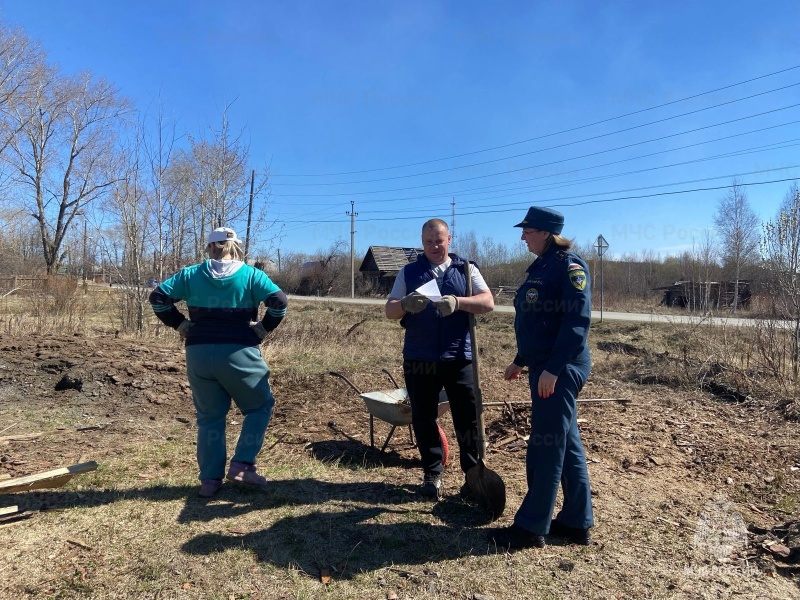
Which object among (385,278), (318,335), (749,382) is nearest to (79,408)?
(318,335)

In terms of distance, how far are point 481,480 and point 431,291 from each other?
1205 mm

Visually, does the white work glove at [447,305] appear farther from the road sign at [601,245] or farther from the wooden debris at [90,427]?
the road sign at [601,245]

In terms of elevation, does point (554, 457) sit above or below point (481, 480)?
above

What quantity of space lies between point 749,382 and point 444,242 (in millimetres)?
5411

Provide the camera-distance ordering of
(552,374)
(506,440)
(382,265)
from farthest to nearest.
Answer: (382,265)
(506,440)
(552,374)

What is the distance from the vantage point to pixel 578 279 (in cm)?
275

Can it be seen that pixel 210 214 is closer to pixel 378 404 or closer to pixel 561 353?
pixel 378 404

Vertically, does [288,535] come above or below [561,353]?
below

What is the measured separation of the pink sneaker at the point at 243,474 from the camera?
11.6 ft

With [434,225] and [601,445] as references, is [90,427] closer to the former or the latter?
[434,225]

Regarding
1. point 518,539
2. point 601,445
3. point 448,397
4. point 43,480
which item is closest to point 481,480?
point 518,539

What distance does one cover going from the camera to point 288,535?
3025 millimetres

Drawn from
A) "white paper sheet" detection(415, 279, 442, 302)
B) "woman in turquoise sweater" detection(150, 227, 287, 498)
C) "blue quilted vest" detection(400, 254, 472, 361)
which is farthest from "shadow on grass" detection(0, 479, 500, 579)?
"white paper sheet" detection(415, 279, 442, 302)

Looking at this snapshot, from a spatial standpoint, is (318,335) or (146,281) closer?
(146,281)
